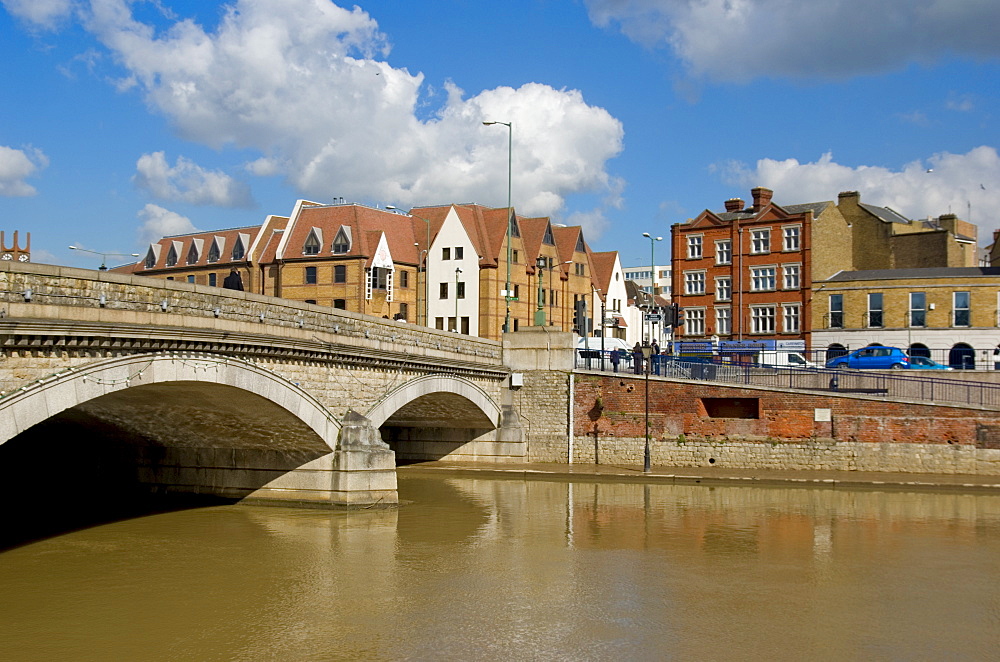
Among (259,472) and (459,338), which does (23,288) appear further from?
(459,338)

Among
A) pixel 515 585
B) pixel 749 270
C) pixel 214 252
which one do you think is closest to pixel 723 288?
pixel 749 270

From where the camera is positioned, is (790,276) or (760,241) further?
(760,241)

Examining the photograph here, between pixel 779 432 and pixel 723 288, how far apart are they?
2550 centimetres

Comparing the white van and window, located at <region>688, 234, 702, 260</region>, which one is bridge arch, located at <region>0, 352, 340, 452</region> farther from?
window, located at <region>688, 234, 702, 260</region>

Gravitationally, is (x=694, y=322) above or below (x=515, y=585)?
above

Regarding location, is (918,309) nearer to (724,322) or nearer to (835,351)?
(835,351)

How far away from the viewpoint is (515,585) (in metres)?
19.4

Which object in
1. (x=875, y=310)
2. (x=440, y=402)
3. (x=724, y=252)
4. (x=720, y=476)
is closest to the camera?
(x=720, y=476)

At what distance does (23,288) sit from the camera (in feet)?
58.4

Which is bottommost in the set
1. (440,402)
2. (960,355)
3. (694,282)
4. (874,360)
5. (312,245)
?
(440,402)

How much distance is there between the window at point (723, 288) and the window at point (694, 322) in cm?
142

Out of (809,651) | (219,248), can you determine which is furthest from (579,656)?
(219,248)

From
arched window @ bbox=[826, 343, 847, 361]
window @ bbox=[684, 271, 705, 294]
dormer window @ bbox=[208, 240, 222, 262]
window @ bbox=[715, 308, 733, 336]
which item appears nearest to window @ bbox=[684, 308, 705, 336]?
window @ bbox=[715, 308, 733, 336]

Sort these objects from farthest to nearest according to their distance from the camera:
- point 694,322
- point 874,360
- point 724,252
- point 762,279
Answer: point 694,322
point 724,252
point 762,279
point 874,360
